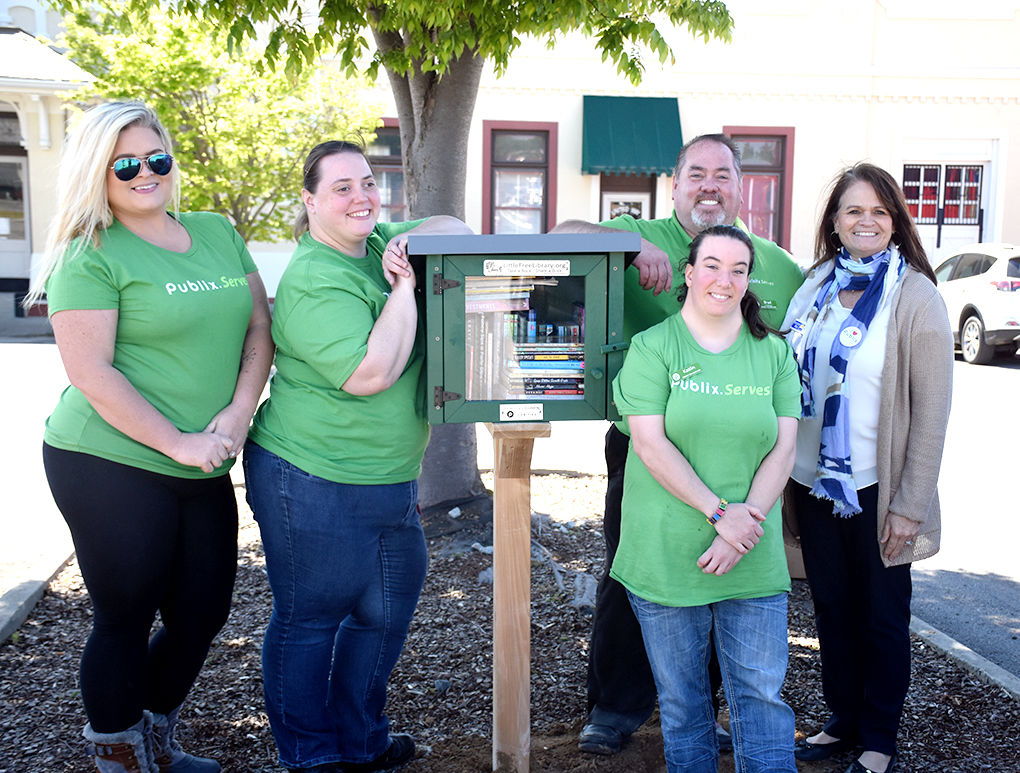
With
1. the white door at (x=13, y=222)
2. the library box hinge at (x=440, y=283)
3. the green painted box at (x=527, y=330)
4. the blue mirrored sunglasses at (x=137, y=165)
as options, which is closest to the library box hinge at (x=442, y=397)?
the green painted box at (x=527, y=330)

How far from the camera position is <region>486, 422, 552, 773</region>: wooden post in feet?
9.12

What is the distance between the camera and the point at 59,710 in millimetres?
3541

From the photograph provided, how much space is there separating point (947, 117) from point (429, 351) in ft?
64.2

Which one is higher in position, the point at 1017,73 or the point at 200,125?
the point at 1017,73

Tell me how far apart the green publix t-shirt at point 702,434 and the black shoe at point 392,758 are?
43.7 inches

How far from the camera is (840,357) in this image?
9.86ft

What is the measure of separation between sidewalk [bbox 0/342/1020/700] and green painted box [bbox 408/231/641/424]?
93.0 inches

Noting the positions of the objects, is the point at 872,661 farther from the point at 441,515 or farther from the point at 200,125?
the point at 200,125

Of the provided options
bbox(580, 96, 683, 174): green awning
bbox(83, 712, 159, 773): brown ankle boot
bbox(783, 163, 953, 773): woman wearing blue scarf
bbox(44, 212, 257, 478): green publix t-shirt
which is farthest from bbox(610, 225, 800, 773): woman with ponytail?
bbox(580, 96, 683, 174): green awning

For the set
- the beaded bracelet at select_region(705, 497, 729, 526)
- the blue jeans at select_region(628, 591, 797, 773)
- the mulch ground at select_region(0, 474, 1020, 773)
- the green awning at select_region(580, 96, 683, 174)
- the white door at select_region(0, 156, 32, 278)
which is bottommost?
the mulch ground at select_region(0, 474, 1020, 773)

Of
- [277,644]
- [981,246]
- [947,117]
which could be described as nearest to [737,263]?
[277,644]

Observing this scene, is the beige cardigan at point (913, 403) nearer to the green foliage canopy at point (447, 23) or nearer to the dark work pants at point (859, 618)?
the dark work pants at point (859, 618)

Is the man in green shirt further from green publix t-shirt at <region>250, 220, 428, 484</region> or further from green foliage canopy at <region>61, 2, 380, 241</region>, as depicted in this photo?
green foliage canopy at <region>61, 2, 380, 241</region>

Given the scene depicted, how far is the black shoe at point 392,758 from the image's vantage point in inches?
122
